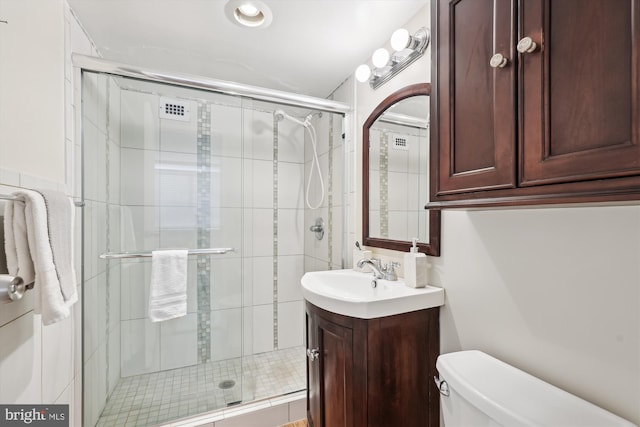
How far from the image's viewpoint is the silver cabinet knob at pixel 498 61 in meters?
0.67

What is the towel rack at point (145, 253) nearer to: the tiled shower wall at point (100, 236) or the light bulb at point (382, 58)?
the tiled shower wall at point (100, 236)

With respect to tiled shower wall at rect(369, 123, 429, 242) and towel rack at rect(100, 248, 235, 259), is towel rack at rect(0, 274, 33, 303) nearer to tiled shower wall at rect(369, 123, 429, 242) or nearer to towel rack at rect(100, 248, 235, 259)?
towel rack at rect(100, 248, 235, 259)

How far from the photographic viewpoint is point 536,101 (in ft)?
2.02

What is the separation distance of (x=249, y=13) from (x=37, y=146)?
1.07 m

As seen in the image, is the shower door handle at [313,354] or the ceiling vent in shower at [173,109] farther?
the ceiling vent in shower at [173,109]

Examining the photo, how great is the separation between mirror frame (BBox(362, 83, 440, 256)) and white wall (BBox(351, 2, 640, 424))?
0.06 meters

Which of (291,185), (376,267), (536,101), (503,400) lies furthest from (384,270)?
(291,185)

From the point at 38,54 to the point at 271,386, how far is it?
2028 mm

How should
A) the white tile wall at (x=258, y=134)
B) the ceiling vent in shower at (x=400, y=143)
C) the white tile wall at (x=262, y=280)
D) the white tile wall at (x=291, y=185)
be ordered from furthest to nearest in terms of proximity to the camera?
the white tile wall at (x=291, y=185), the white tile wall at (x=262, y=280), the white tile wall at (x=258, y=134), the ceiling vent in shower at (x=400, y=143)

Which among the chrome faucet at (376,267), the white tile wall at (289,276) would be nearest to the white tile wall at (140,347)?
the white tile wall at (289,276)

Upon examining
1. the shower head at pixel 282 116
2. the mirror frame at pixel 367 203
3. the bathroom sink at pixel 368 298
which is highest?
the shower head at pixel 282 116

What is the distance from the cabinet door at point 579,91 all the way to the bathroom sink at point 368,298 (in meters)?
0.62

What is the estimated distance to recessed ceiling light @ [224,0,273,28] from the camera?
126 cm

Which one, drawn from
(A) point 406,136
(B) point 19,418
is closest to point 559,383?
(A) point 406,136
